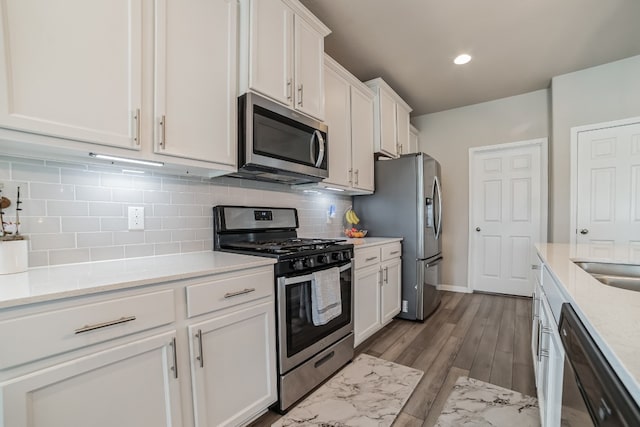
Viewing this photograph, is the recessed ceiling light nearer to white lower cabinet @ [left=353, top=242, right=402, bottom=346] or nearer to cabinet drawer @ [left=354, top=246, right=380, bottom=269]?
white lower cabinet @ [left=353, top=242, right=402, bottom=346]

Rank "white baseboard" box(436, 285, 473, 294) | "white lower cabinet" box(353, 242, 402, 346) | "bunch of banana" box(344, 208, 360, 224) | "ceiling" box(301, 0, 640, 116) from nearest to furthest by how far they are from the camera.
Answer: "ceiling" box(301, 0, 640, 116)
"white lower cabinet" box(353, 242, 402, 346)
"bunch of banana" box(344, 208, 360, 224)
"white baseboard" box(436, 285, 473, 294)

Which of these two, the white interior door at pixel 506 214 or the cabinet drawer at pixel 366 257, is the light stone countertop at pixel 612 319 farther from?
the white interior door at pixel 506 214

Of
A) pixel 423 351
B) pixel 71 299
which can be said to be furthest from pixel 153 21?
pixel 423 351

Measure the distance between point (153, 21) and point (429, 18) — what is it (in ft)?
6.88

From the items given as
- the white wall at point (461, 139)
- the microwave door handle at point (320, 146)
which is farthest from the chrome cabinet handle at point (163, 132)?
the white wall at point (461, 139)

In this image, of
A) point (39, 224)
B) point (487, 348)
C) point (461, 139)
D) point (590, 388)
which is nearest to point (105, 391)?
point (39, 224)

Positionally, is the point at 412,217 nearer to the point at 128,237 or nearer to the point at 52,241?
the point at 128,237

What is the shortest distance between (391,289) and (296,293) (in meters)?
1.51

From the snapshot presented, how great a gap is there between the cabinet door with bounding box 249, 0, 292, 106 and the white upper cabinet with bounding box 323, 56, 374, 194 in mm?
614

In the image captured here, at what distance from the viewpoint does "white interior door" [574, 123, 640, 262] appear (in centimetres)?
297

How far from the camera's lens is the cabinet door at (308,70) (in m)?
2.01

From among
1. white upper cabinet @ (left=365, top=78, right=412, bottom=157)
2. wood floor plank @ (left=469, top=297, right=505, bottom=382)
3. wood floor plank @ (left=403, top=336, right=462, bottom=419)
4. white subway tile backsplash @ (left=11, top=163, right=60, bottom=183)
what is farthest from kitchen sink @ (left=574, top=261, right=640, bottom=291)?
white subway tile backsplash @ (left=11, top=163, right=60, bottom=183)

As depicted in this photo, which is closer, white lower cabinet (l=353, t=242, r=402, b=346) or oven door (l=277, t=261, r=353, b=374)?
oven door (l=277, t=261, r=353, b=374)

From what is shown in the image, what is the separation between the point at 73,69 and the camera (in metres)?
1.11
